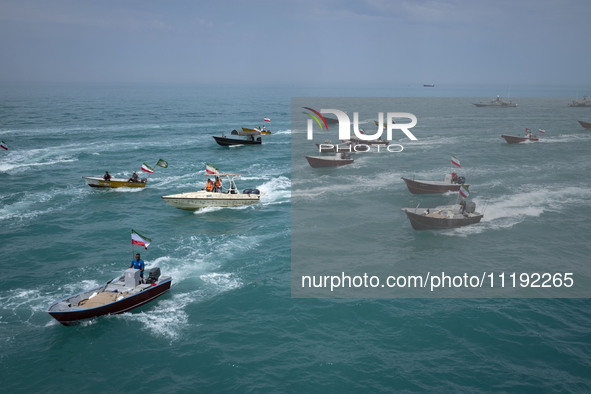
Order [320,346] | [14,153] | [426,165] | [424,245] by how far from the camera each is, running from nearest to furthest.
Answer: [320,346] < [424,245] < [426,165] < [14,153]

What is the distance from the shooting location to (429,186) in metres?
53.3

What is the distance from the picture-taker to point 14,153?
266 ft

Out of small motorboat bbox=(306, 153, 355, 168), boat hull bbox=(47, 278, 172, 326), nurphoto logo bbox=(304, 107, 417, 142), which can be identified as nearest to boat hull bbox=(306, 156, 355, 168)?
small motorboat bbox=(306, 153, 355, 168)

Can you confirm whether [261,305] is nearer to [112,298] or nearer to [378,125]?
[112,298]

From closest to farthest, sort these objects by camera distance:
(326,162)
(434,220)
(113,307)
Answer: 1. (113,307)
2. (434,220)
3. (326,162)

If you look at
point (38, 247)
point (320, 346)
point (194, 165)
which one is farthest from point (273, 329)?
point (194, 165)

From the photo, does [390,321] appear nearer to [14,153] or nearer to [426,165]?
[426,165]

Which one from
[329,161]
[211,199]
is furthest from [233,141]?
[211,199]

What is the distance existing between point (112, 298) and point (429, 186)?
123ft

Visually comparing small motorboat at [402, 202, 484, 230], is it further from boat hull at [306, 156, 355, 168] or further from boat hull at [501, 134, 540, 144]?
boat hull at [501, 134, 540, 144]

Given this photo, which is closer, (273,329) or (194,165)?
(273,329)

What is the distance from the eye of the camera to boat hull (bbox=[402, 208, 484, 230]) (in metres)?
41.1

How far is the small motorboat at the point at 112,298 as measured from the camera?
2691 centimetres

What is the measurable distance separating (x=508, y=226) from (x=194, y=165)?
48.5m
